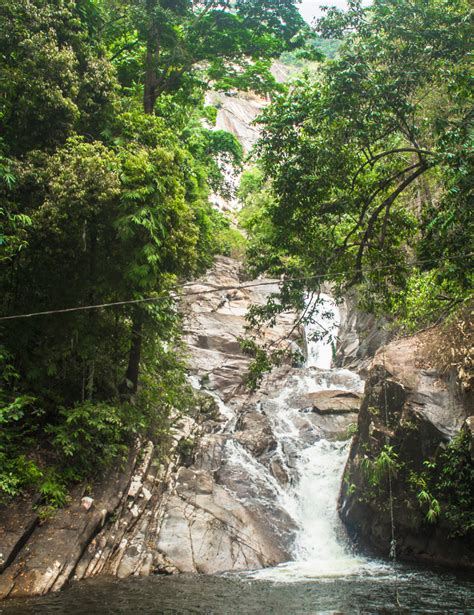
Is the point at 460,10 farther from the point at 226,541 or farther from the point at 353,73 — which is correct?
the point at 226,541

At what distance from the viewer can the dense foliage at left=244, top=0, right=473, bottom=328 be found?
7.94 meters

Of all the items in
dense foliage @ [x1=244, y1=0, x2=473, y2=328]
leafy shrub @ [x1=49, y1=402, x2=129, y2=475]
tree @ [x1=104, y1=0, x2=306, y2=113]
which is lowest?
leafy shrub @ [x1=49, y1=402, x2=129, y2=475]

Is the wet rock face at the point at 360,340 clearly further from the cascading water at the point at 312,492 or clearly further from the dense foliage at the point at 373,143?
the dense foliage at the point at 373,143

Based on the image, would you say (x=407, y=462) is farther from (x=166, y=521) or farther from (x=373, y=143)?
(x=373, y=143)

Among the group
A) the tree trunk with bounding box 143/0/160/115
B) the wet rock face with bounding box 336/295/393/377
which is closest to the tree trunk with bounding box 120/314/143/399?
the tree trunk with bounding box 143/0/160/115

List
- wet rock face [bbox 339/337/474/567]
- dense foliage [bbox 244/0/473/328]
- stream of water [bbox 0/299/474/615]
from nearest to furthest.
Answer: stream of water [bbox 0/299/474/615] < dense foliage [bbox 244/0/473/328] < wet rock face [bbox 339/337/474/567]

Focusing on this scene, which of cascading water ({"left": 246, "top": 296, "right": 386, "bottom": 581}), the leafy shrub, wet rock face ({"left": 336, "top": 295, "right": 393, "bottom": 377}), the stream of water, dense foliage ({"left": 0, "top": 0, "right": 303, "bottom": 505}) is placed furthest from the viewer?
wet rock face ({"left": 336, "top": 295, "right": 393, "bottom": 377})

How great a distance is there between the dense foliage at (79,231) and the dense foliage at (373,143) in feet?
8.06

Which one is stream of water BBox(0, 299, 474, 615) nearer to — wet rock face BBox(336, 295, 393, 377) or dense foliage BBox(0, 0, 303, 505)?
dense foliage BBox(0, 0, 303, 505)

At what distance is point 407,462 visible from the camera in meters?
10.9

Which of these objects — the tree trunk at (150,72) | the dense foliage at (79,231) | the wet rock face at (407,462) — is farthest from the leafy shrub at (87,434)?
the tree trunk at (150,72)

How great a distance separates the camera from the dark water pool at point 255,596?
292 inches

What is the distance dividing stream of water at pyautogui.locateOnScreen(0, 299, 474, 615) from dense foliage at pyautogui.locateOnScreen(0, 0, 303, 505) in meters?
2.22

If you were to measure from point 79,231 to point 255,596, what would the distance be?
23.0 feet
